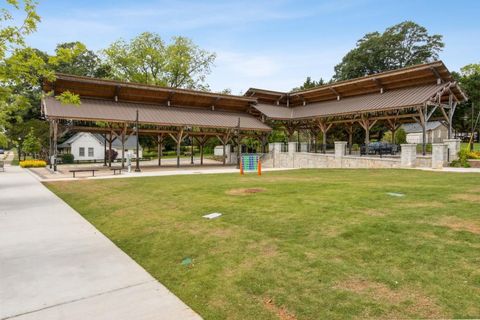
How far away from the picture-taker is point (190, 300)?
3771mm

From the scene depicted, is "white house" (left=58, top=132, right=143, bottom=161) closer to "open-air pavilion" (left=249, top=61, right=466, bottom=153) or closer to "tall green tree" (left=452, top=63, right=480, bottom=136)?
"open-air pavilion" (left=249, top=61, right=466, bottom=153)

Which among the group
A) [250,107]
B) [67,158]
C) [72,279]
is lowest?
[72,279]

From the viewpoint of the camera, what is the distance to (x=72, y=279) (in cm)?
442

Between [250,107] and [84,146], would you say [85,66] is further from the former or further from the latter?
[250,107]

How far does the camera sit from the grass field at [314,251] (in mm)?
3514

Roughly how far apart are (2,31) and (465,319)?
48.2 ft

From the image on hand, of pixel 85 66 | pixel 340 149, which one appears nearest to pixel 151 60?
pixel 85 66

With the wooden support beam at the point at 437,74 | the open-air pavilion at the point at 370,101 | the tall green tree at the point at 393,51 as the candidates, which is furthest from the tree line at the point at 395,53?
the wooden support beam at the point at 437,74

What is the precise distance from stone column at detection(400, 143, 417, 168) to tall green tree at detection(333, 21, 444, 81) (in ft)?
131

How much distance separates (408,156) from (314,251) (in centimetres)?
1765

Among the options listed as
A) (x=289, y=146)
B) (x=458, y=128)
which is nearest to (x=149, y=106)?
(x=289, y=146)

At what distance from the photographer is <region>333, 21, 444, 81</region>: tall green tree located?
2158 inches

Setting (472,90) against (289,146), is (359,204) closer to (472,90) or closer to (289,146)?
(289,146)

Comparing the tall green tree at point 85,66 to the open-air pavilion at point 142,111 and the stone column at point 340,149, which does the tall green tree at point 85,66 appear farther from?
the stone column at point 340,149
